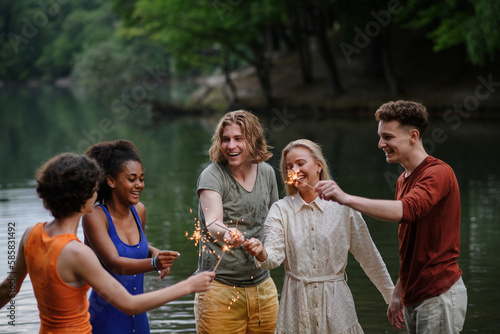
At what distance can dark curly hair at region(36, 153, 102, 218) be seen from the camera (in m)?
3.03

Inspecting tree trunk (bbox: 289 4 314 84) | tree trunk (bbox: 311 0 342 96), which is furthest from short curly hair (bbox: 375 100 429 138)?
tree trunk (bbox: 289 4 314 84)

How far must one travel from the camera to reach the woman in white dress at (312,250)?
12.5 ft

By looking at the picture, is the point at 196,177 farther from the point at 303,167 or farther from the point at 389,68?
the point at 389,68

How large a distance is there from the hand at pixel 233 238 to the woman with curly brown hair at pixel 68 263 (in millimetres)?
582

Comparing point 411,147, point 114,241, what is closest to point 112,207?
point 114,241

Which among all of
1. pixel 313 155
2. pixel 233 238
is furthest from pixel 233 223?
pixel 313 155

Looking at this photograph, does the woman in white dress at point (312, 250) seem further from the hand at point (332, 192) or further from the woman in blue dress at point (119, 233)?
the woman in blue dress at point (119, 233)

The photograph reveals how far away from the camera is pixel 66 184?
303 centimetres

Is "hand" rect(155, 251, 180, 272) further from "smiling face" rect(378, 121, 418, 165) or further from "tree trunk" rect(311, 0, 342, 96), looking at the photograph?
"tree trunk" rect(311, 0, 342, 96)

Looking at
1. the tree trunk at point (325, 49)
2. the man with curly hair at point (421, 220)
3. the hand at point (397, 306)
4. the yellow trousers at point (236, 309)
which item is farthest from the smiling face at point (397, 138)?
the tree trunk at point (325, 49)

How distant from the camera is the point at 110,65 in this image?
51.6 m

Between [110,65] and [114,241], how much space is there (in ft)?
163

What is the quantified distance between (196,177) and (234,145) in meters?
12.3

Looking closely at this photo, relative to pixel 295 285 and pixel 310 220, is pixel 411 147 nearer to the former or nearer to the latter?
pixel 310 220
